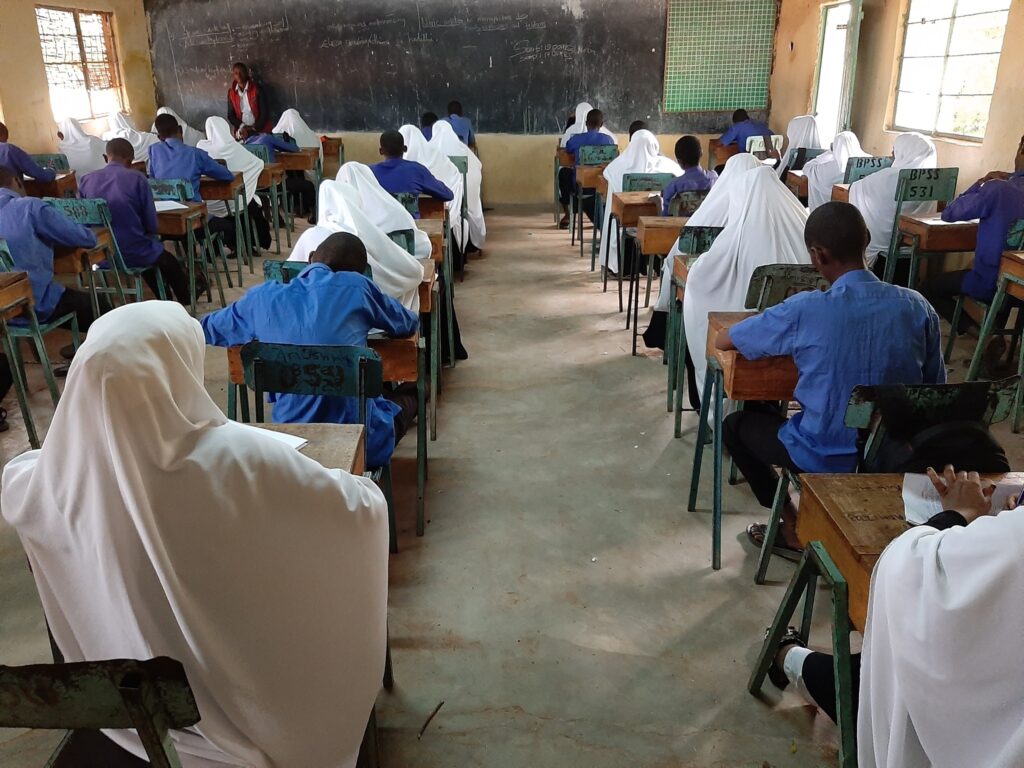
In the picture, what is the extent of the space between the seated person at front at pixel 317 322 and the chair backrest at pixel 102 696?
1481 millimetres

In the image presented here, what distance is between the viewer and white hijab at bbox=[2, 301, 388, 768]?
3.57 feet

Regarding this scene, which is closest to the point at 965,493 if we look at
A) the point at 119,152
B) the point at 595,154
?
the point at 119,152

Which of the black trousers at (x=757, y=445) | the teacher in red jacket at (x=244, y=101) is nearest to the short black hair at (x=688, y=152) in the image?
the black trousers at (x=757, y=445)

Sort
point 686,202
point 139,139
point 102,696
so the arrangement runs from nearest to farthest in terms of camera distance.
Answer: point 102,696
point 686,202
point 139,139

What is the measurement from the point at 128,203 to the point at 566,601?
363cm

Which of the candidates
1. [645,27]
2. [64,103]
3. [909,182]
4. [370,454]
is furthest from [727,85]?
[370,454]

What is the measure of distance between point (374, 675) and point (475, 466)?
1.79 meters

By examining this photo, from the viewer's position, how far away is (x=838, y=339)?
2.11 m

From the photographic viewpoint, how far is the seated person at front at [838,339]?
2.09 metres

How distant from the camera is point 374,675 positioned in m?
1.58

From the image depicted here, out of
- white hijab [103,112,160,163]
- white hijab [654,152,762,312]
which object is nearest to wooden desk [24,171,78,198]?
white hijab [103,112,160,163]

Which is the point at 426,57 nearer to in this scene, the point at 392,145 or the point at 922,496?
the point at 392,145

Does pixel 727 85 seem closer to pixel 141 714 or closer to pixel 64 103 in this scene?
pixel 64 103

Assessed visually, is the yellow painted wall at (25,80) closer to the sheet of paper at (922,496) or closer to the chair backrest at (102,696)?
the chair backrest at (102,696)
